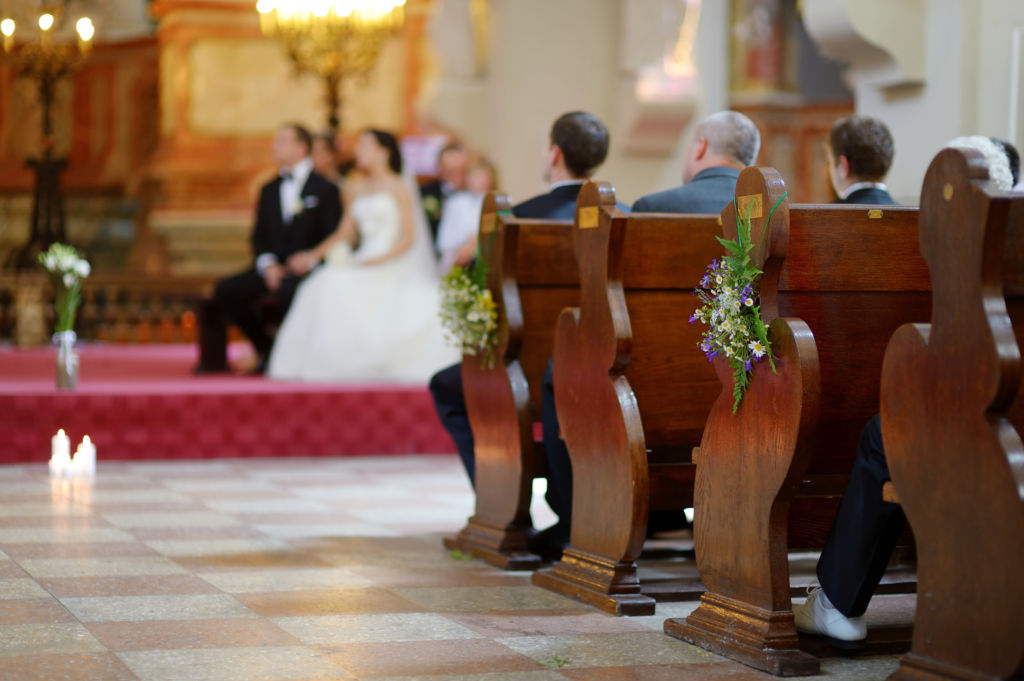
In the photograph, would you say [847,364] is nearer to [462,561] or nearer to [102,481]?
[462,561]

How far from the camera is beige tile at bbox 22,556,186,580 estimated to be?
4.08 metres

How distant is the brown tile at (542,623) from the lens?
11.7 feet

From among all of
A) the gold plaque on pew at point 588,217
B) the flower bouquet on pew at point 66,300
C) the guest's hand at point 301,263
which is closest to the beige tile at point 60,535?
the gold plaque on pew at point 588,217

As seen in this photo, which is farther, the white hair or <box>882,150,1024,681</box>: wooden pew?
the white hair

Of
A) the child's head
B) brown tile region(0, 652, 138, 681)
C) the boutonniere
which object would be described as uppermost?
the child's head

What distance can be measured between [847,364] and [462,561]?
155cm

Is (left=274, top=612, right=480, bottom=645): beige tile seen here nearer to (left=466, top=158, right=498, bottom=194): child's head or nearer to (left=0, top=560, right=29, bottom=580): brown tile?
(left=0, top=560, right=29, bottom=580): brown tile

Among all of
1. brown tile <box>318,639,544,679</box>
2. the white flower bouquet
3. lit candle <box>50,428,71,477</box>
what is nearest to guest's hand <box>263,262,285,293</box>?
the white flower bouquet

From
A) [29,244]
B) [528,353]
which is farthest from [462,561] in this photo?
[29,244]

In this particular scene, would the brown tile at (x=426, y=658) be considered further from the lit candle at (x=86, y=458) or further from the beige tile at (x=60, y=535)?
the lit candle at (x=86, y=458)

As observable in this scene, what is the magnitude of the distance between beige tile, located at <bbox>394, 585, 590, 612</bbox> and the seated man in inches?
28.6

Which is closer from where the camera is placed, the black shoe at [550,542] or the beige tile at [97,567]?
the beige tile at [97,567]

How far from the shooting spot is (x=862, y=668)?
10.7ft

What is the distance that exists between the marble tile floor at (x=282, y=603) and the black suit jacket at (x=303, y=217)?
338 cm
